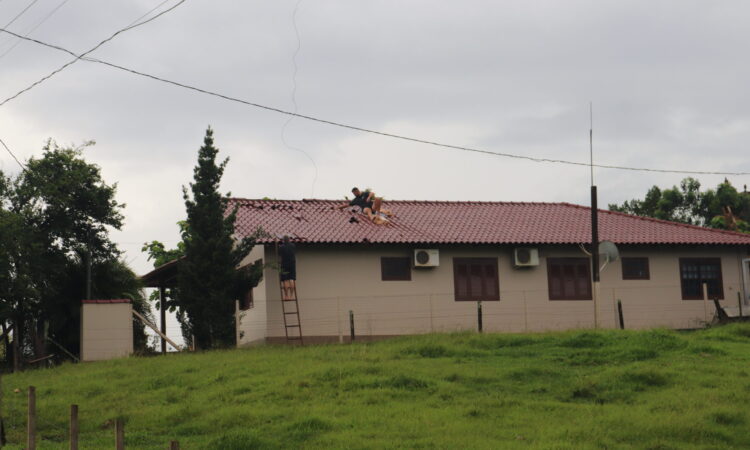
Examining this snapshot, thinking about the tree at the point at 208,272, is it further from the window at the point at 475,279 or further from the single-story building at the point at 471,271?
the window at the point at 475,279

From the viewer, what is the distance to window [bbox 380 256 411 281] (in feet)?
102

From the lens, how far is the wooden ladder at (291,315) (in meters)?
29.3

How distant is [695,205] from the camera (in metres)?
62.8

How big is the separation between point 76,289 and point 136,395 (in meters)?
11.9

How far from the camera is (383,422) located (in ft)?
54.7

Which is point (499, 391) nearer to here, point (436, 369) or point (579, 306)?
point (436, 369)

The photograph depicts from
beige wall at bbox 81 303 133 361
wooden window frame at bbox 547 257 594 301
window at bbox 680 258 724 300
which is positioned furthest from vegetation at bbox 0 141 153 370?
window at bbox 680 258 724 300

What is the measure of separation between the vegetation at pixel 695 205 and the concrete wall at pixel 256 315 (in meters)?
31.8

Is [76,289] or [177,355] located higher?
[76,289]

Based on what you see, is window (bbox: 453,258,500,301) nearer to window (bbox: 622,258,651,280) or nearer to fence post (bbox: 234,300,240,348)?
window (bbox: 622,258,651,280)

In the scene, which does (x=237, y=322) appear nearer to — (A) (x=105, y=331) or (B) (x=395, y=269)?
(A) (x=105, y=331)

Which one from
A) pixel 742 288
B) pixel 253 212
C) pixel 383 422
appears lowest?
pixel 383 422

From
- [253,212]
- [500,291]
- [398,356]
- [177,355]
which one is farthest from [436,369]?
[253,212]

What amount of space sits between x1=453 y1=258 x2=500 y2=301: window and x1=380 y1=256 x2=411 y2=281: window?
1.56 metres
